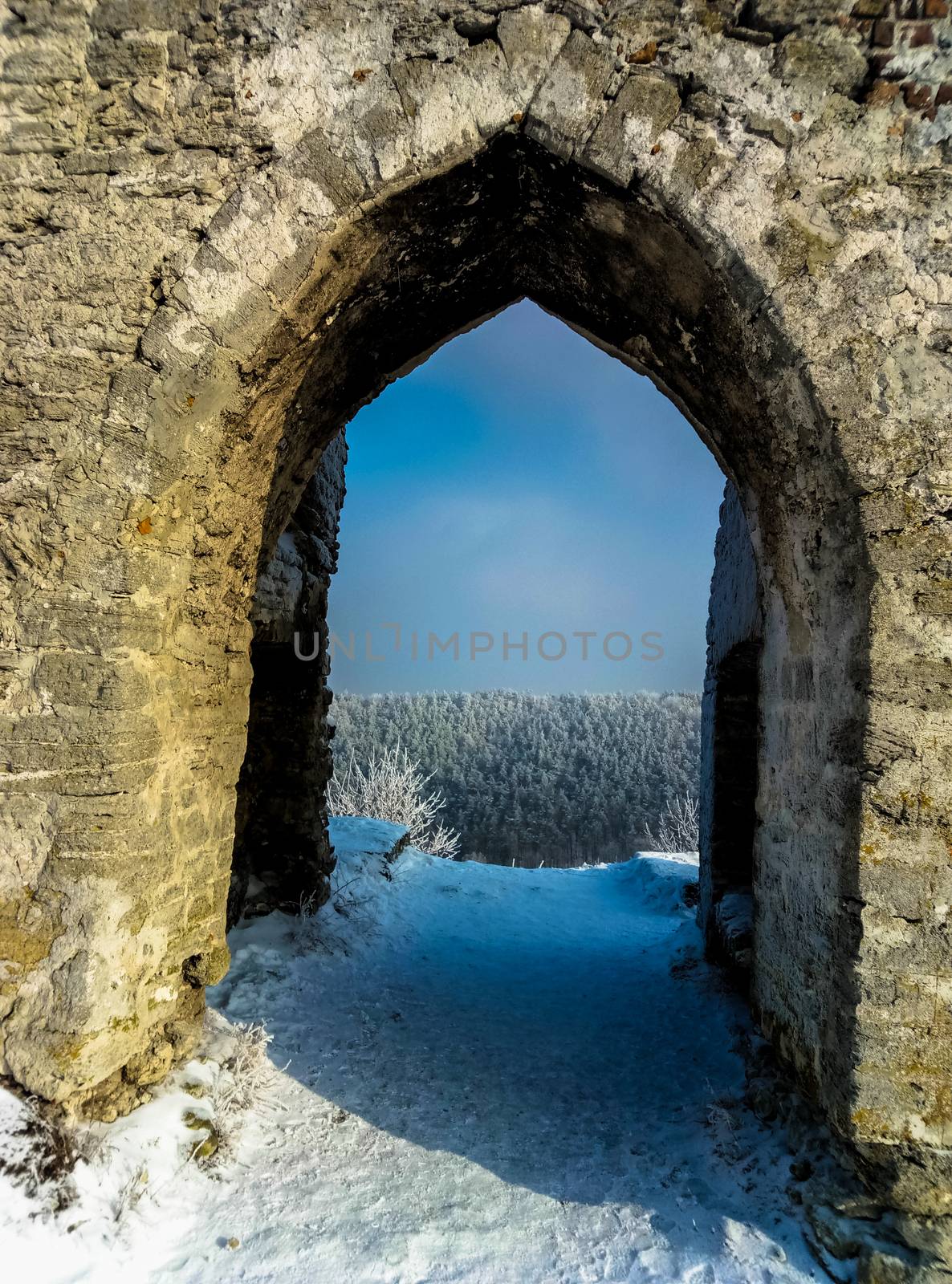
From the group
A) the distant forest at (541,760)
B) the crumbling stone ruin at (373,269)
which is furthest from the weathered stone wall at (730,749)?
the distant forest at (541,760)

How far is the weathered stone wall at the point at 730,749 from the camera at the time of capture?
4.88m

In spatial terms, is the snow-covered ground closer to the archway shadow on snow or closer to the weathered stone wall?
the archway shadow on snow

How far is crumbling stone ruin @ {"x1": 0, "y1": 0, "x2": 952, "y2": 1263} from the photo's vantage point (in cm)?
214

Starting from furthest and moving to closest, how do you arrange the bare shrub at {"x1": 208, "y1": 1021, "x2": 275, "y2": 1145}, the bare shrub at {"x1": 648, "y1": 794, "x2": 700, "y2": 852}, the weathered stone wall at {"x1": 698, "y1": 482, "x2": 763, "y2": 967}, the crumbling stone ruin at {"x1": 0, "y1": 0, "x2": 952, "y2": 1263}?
the bare shrub at {"x1": 648, "y1": 794, "x2": 700, "y2": 852} → the weathered stone wall at {"x1": 698, "y1": 482, "x2": 763, "y2": 967} → the bare shrub at {"x1": 208, "y1": 1021, "x2": 275, "y2": 1145} → the crumbling stone ruin at {"x1": 0, "y1": 0, "x2": 952, "y2": 1263}

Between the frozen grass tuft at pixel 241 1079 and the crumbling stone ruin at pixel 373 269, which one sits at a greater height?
the crumbling stone ruin at pixel 373 269

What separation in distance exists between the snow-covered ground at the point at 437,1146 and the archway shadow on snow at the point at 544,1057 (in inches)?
0.5

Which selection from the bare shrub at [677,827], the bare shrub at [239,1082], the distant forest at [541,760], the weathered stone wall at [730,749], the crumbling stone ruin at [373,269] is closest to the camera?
the crumbling stone ruin at [373,269]

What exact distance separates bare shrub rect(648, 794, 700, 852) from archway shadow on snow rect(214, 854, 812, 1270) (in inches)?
655

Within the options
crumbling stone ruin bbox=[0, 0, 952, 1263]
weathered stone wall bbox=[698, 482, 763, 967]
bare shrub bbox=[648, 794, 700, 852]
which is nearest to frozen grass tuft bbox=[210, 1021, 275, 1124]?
crumbling stone ruin bbox=[0, 0, 952, 1263]

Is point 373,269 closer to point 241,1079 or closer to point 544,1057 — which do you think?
point 241,1079

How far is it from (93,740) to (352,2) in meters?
2.50

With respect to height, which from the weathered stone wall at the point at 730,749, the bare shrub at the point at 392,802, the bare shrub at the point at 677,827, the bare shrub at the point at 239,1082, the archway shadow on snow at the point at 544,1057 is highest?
the weathered stone wall at the point at 730,749

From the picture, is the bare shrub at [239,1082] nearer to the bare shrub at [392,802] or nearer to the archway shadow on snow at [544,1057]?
the archway shadow on snow at [544,1057]

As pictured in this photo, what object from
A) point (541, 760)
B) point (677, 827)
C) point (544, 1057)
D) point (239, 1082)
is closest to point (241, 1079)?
point (239, 1082)
